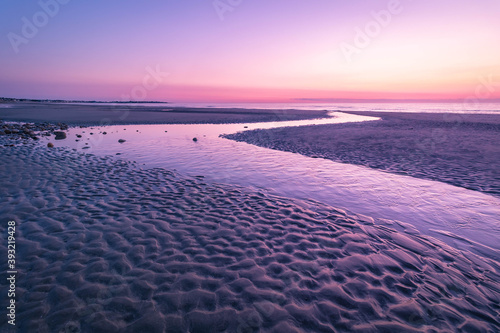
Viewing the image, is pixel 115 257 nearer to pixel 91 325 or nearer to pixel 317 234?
pixel 91 325

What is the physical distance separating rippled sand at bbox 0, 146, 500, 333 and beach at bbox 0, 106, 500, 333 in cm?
2

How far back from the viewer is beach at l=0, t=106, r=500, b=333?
4.05 meters

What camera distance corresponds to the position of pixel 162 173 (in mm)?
12375

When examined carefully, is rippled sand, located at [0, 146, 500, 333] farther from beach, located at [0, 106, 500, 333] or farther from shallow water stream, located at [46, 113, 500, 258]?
shallow water stream, located at [46, 113, 500, 258]

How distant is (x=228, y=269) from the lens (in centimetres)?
528

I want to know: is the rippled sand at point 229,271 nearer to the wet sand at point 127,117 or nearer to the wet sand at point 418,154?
the wet sand at point 418,154

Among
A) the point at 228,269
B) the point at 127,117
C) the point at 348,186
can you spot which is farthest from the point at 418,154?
the point at 127,117

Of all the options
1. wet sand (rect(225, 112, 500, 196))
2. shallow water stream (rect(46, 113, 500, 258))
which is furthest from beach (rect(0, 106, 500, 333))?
wet sand (rect(225, 112, 500, 196))

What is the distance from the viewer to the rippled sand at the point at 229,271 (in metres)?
4.05

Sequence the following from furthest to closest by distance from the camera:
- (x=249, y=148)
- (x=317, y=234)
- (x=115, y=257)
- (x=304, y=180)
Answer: (x=249, y=148)
(x=304, y=180)
(x=317, y=234)
(x=115, y=257)

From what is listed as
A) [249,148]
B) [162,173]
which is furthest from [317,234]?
[249,148]

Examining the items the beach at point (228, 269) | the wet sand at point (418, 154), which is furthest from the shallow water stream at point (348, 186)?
the wet sand at point (418, 154)

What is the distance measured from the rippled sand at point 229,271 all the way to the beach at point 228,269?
2 centimetres

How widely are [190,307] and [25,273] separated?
3491 millimetres
